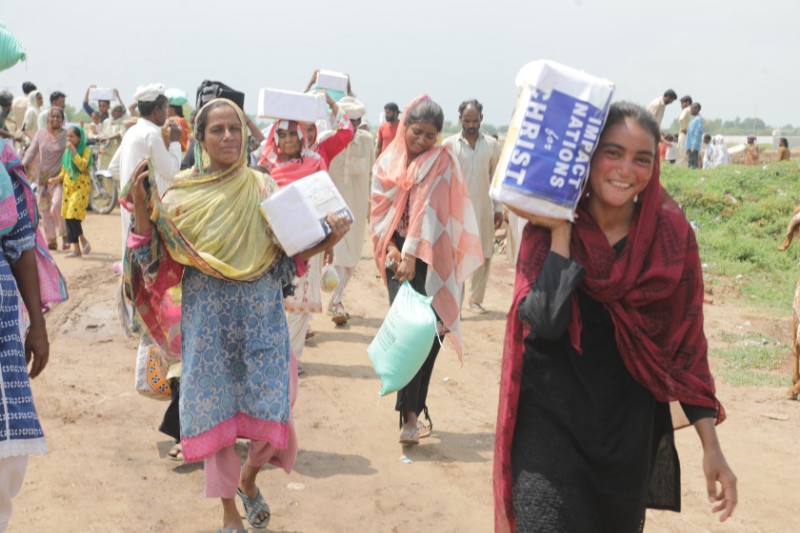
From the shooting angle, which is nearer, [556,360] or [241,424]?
[556,360]

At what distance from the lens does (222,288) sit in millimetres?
4453

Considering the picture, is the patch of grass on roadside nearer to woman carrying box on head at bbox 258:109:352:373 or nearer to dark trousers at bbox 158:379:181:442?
woman carrying box on head at bbox 258:109:352:373

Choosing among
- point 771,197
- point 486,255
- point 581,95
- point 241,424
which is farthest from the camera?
point 771,197

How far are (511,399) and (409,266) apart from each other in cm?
308

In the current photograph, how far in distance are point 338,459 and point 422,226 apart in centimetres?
159

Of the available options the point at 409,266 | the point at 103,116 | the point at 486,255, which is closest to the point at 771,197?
the point at 486,255

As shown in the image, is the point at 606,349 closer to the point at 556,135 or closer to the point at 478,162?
the point at 556,135

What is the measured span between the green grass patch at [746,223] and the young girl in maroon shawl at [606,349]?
354 inches

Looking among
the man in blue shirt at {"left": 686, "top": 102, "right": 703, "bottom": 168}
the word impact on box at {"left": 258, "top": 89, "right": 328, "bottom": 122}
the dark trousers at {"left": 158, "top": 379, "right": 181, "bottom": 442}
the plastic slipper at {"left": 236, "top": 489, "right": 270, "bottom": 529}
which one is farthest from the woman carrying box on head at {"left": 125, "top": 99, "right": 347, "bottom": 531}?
the man in blue shirt at {"left": 686, "top": 102, "right": 703, "bottom": 168}

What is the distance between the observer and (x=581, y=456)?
311 centimetres

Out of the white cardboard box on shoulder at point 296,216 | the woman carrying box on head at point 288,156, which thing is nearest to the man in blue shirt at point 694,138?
the woman carrying box on head at point 288,156

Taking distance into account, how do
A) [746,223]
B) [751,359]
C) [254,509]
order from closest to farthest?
[254,509]
[751,359]
[746,223]

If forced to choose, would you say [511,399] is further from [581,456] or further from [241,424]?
[241,424]

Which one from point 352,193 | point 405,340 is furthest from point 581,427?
point 352,193
